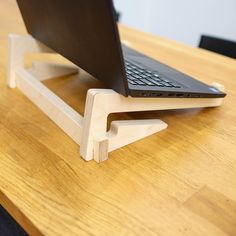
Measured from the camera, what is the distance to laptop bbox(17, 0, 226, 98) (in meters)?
0.41

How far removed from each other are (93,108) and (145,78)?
0.13m

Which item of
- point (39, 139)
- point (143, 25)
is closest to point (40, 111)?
point (39, 139)

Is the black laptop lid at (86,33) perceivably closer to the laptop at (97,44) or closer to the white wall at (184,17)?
the laptop at (97,44)

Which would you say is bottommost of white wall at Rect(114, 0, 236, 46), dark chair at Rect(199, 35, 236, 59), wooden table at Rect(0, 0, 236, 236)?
white wall at Rect(114, 0, 236, 46)

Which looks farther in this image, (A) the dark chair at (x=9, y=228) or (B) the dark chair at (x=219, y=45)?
(B) the dark chair at (x=219, y=45)

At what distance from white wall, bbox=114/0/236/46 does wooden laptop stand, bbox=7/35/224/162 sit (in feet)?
6.29

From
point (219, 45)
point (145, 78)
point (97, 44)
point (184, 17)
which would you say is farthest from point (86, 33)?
point (184, 17)

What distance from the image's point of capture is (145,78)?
1.75 feet

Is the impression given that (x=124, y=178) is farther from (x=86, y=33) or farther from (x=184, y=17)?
(x=184, y=17)

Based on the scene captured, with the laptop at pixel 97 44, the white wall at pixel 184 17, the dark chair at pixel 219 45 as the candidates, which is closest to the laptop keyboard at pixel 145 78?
the laptop at pixel 97 44

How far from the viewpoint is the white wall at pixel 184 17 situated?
2398 mm

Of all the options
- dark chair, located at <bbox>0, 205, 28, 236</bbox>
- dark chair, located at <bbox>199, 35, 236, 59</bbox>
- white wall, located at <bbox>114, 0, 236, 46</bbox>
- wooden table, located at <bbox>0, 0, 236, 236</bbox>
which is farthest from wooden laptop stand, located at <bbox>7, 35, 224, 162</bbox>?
white wall, located at <bbox>114, 0, 236, 46</bbox>

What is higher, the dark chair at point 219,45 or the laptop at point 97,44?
the laptop at point 97,44

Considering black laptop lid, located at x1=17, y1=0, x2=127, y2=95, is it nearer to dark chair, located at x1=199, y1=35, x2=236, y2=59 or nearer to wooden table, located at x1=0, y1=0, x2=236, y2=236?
wooden table, located at x1=0, y1=0, x2=236, y2=236
